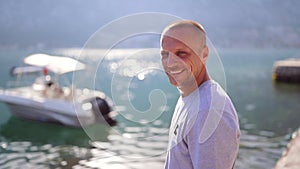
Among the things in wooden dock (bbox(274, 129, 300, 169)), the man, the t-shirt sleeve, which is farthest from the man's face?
wooden dock (bbox(274, 129, 300, 169))

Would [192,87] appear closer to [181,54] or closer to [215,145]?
[181,54]

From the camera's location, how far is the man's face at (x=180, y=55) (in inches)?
66.8

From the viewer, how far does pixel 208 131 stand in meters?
1.64

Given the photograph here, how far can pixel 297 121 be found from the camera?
17.2 metres

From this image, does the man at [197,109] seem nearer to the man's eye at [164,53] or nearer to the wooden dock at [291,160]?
the man's eye at [164,53]

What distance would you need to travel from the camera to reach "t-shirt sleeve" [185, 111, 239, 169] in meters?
1.65

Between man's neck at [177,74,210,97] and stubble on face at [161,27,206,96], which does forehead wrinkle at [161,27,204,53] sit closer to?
stubble on face at [161,27,206,96]

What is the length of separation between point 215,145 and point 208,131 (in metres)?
0.07

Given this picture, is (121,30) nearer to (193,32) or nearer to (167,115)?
(193,32)

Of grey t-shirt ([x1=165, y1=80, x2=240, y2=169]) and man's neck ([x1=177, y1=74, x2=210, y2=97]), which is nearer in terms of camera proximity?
grey t-shirt ([x1=165, y1=80, x2=240, y2=169])

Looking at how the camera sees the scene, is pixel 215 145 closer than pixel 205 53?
Yes

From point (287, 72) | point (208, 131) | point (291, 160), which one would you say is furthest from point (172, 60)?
point (287, 72)

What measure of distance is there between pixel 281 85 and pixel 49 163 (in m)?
26.5

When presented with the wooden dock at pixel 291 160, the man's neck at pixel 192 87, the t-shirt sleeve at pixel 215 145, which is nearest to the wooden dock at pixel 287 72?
the wooden dock at pixel 291 160
